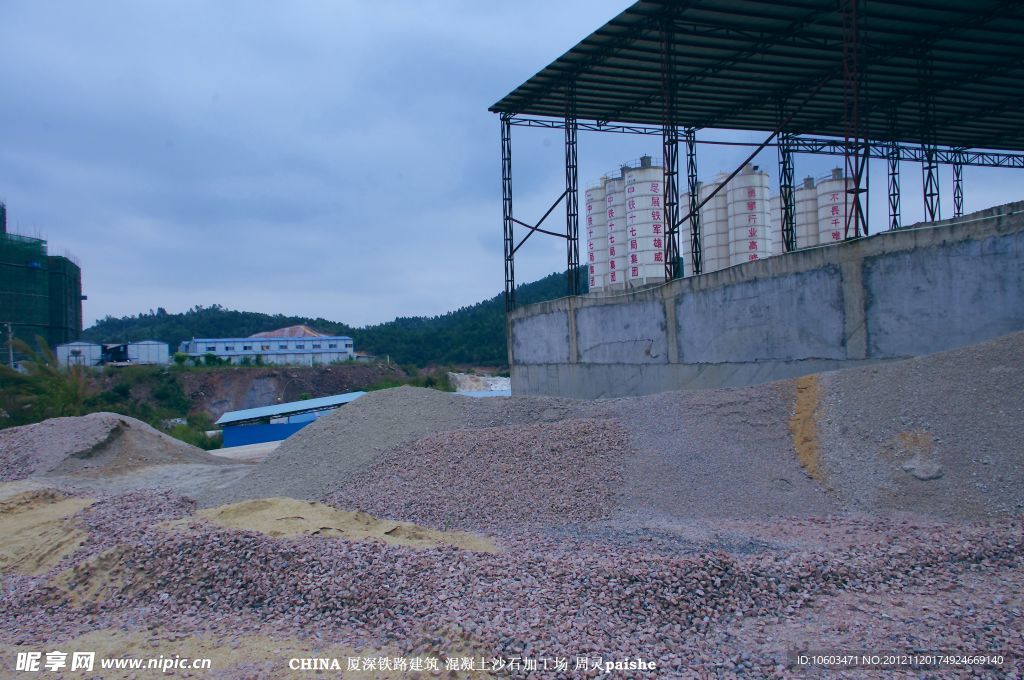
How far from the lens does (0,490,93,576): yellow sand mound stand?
781 cm

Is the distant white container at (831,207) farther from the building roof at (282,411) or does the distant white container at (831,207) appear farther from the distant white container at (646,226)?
the building roof at (282,411)

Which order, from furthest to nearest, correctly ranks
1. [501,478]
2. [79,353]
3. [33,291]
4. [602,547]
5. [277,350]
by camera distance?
1. [277,350]
2. [79,353]
3. [33,291]
4. [501,478]
5. [602,547]

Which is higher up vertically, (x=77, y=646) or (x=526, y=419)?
(x=526, y=419)

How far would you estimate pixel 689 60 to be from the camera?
19.4 m

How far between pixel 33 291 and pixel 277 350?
21.3m

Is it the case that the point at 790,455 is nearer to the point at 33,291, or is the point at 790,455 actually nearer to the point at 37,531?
the point at 37,531

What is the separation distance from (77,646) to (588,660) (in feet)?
13.2

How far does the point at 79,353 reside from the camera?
47094 millimetres

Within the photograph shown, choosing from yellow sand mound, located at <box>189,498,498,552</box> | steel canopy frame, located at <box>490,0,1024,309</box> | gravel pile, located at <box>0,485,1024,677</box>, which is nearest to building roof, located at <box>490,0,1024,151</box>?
steel canopy frame, located at <box>490,0,1024,309</box>

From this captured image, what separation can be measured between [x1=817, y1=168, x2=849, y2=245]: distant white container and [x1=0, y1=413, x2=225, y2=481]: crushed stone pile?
2531 cm

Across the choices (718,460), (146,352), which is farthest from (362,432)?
(146,352)

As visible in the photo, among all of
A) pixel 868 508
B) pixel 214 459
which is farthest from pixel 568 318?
pixel 868 508

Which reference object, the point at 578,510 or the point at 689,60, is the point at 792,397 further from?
the point at 689,60

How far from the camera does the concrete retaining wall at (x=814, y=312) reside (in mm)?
10172
